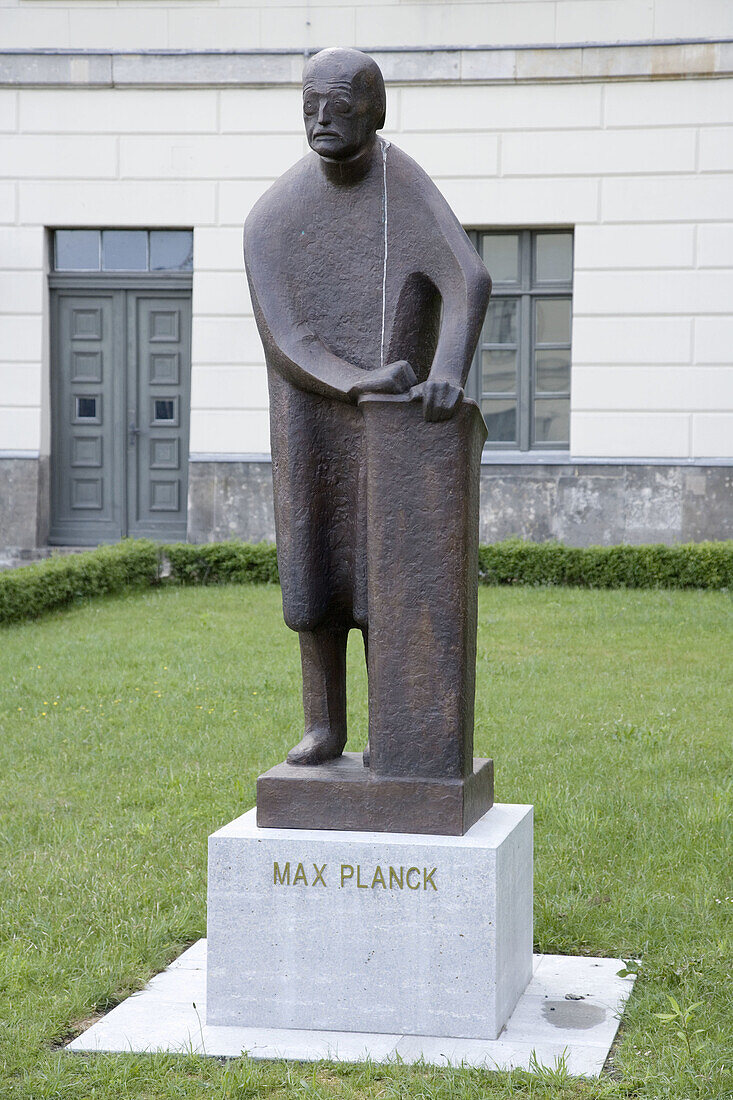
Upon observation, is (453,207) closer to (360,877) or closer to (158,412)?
(158,412)

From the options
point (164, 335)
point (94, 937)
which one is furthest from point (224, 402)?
point (94, 937)

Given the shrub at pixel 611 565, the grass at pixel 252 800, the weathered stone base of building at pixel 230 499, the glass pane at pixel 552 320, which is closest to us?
the grass at pixel 252 800

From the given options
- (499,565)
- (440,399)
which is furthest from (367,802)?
(499,565)

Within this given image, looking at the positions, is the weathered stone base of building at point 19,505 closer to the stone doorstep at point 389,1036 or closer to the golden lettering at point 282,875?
the stone doorstep at point 389,1036

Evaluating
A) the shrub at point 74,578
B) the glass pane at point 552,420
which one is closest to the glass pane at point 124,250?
the shrub at point 74,578

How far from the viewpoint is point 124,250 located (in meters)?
16.1

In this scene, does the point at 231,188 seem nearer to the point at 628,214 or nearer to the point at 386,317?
the point at 628,214

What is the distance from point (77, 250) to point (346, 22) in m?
4.09

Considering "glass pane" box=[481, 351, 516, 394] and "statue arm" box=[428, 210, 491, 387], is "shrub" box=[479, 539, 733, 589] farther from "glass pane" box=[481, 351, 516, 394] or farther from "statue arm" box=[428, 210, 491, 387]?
"statue arm" box=[428, 210, 491, 387]

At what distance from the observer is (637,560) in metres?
13.6

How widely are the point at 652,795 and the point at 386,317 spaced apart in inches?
127

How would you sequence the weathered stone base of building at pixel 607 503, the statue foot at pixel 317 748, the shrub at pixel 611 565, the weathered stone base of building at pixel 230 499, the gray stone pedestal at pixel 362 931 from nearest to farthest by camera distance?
1. the gray stone pedestal at pixel 362 931
2. the statue foot at pixel 317 748
3. the shrub at pixel 611 565
4. the weathered stone base of building at pixel 607 503
5. the weathered stone base of building at pixel 230 499

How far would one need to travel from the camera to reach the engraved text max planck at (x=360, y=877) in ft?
12.8

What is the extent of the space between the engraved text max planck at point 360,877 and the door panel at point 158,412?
12653mm
